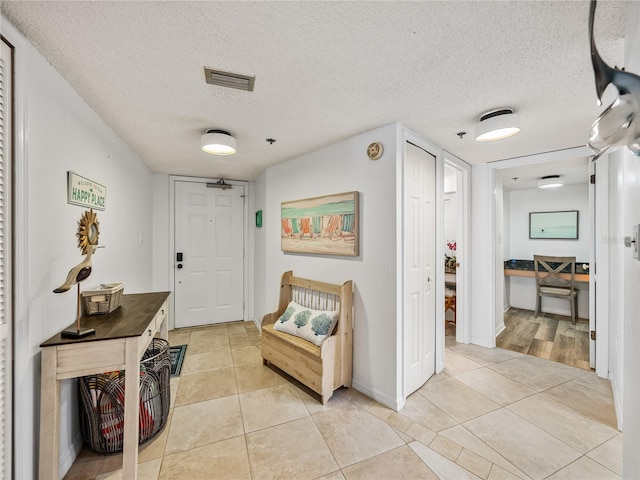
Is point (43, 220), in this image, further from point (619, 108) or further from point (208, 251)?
point (208, 251)

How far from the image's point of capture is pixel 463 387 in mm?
2484

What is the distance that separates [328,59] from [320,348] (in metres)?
1.98

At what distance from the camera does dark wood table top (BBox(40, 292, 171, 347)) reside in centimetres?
141

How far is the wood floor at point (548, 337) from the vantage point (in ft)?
10.2

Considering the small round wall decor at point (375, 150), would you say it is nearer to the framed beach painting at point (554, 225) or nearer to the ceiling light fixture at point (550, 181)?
the ceiling light fixture at point (550, 181)

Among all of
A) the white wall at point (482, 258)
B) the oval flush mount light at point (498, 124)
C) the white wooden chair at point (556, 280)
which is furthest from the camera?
the white wooden chair at point (556, 280)

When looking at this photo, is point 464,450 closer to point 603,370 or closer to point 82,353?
point 603,370

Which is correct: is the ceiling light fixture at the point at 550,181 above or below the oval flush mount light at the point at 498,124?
above

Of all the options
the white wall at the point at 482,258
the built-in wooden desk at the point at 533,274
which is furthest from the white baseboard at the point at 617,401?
the built-in wooden desk at the point at 533,274

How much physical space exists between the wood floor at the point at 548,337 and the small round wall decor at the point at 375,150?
286cm

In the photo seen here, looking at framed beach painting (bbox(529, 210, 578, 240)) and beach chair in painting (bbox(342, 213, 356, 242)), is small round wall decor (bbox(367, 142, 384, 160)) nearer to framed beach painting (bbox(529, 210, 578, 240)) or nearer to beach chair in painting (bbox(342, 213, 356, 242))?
beach chair in painting (bbox(342, 213, 356, 242))

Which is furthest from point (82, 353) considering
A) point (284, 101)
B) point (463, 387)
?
point (463, 387)

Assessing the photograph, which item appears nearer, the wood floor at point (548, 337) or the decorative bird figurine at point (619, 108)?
the decorative bird figurine at point (619, 108)

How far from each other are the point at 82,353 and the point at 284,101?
182 cm
